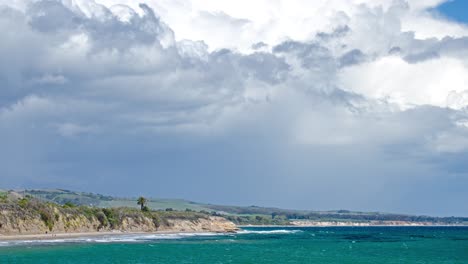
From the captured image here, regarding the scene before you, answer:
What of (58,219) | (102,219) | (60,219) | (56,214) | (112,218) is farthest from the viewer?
(112,218)

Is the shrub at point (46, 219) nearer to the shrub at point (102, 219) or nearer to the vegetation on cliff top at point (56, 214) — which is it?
the vegetation on cliff top at point (56, 214)

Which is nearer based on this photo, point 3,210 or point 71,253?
point 71,253

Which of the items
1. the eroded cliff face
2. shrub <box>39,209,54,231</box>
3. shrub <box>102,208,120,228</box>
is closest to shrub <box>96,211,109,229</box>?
the eroded cliff face

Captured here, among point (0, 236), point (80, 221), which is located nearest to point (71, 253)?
point (0, 236)

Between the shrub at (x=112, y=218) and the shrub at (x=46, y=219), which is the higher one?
the shrub at (x=112, y=218)

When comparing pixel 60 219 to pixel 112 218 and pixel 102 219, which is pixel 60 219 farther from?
pixel 112 218

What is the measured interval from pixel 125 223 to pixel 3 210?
55141 millimetres

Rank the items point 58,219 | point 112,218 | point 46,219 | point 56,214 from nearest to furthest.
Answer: point 46,219
point 56,214
point 58,219
point 112,218

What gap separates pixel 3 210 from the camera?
137750mm

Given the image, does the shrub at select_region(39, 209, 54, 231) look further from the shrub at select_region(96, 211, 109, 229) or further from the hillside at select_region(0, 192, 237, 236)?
the shrub at select_region(96, 211, 109, 229)

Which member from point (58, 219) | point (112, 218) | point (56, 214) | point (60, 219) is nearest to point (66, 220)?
point (60, 219)

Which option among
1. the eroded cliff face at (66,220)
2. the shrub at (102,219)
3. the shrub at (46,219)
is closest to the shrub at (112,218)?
the eroded cliff face at (66,220)

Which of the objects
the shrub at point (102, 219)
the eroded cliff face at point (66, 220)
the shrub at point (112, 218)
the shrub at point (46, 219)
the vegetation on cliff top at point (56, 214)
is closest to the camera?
the eroded cliff face at point (66, 220)

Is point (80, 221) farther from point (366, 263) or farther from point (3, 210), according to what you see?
point (366, 263)
